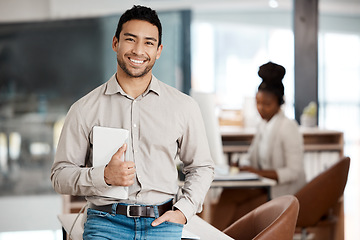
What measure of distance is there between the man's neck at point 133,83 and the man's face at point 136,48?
0.08 ft

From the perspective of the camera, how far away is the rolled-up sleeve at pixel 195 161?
6.26 ft

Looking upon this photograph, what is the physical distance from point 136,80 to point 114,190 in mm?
375

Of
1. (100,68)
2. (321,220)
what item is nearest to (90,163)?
Result: (321,220)

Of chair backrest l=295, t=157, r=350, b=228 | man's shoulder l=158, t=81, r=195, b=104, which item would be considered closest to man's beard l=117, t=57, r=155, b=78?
man's shoulder l=158, t=81, r=195, b=104

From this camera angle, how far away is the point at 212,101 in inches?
137

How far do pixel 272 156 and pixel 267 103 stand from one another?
0.37 m

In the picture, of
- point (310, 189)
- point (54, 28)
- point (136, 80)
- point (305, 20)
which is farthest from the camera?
point (54, 28)

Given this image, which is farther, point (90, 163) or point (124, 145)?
point (90, 163)

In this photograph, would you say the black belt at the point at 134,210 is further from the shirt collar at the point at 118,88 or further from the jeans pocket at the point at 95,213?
the shirt collar at the point at 118,88

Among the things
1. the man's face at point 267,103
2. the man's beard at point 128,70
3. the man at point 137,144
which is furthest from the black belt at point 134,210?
the man's face at point 267,103

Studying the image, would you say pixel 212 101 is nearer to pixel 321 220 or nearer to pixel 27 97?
pixel 321 220

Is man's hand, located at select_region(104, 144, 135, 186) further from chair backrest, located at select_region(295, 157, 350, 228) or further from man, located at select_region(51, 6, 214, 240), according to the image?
chair backrest, located at select_region(295, 157, 350, 228)

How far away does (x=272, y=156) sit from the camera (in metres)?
3.98

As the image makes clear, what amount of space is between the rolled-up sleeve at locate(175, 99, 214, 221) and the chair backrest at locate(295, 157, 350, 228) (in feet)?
5.14
